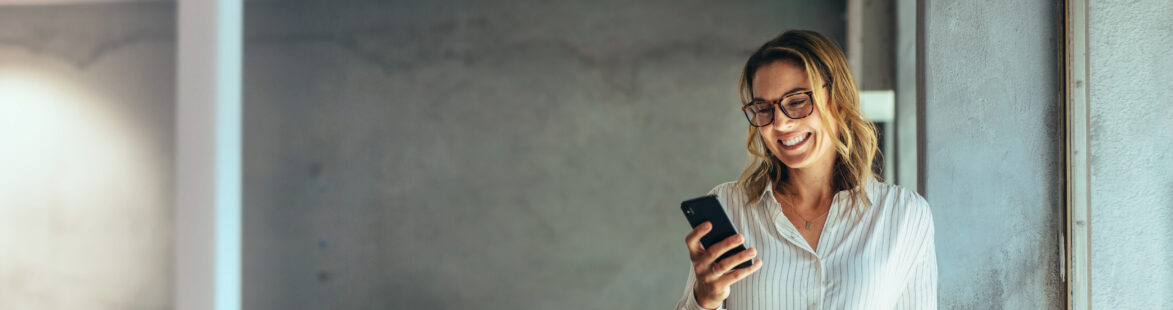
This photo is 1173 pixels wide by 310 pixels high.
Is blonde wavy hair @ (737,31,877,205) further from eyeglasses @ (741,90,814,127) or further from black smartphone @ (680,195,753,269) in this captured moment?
black smartphone @ (680,195,753,269)

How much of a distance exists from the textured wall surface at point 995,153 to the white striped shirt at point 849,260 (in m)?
0.39

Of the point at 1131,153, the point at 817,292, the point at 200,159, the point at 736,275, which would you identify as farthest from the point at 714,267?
the point at 200,159

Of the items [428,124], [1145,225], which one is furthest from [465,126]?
[1145,225]

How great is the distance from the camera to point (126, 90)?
187 cm

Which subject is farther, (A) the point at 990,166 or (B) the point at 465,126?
(B) the point at 465,126

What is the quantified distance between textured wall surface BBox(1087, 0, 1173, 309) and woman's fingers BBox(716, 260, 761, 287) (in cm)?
75

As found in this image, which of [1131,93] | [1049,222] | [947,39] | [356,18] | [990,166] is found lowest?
[1049,222]

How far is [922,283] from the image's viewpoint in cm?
109

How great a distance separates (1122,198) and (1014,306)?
0.26 metres

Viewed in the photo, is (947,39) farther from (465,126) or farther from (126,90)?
(465,126)

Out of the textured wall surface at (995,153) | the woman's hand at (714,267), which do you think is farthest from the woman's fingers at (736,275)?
the textured wall surface at (995,153)

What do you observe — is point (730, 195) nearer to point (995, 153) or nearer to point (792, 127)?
point (792, 127)

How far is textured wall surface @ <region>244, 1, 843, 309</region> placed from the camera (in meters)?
4.02

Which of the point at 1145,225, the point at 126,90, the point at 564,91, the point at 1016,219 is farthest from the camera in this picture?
the point at 564,91
